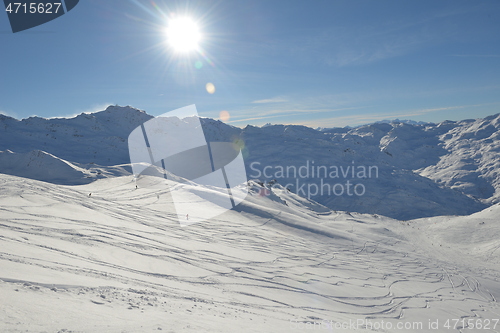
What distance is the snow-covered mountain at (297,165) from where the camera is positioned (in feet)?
98.9

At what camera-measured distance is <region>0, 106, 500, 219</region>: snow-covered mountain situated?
30141 millimetres

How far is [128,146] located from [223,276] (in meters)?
53.5

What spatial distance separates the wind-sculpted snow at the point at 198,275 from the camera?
4.43 meters

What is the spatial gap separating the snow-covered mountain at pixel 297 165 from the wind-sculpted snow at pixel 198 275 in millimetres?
15786

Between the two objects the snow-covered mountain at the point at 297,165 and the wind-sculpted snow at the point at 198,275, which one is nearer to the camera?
the wind-sculpted snow at the point at 198,275

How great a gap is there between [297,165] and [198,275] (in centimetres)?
5107

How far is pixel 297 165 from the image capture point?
56.9 meters

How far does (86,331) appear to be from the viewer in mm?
3570

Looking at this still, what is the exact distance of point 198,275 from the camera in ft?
24.9

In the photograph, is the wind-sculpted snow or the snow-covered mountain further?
the snow-covered mountain

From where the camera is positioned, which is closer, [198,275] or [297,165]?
[198,275]

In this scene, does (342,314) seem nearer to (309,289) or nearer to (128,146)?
(309,289)

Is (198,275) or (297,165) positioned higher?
(297,165)

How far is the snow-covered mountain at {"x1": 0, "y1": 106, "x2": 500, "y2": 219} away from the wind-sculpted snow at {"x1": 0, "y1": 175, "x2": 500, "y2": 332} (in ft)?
51.8
